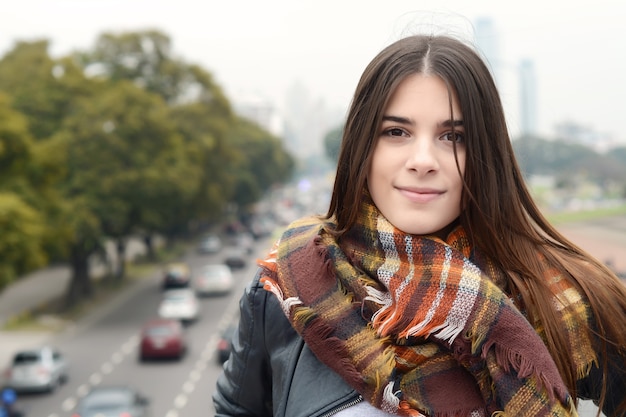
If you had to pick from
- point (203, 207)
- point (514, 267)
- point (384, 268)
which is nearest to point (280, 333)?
point (384, 268)

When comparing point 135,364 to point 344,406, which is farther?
point 135,364

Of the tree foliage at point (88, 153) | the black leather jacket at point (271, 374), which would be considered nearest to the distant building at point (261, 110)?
the tree foliage at point (88, 153)

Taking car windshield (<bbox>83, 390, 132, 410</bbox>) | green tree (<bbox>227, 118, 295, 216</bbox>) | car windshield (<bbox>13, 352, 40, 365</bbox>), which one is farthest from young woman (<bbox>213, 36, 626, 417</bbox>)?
green tree (<bbox>227, 118, 295, 216</bbox>)

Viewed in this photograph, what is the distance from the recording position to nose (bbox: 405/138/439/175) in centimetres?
193

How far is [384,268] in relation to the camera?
1926mm

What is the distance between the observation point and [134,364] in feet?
65.8

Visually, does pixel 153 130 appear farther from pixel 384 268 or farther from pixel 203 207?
pixel 384 268

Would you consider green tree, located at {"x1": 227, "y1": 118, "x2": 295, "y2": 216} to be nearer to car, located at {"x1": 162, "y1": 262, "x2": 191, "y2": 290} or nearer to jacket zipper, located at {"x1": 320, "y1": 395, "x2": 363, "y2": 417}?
car, located at {"x1": 162, "y1": 262, "x2": 191, "y2": 290}

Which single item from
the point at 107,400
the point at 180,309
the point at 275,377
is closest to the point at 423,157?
the point at 275,377

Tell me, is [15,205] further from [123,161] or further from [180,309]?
[123,161]

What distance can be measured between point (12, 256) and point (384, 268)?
53.1ft

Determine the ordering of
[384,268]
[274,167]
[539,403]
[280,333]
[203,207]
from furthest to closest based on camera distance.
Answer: [274,167]
[203,207]
[280,333]
[384,268]
[539,403]

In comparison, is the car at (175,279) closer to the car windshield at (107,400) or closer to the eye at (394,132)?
the car windshield at (107,400)

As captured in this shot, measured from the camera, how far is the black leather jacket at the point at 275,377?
195 centimetres
